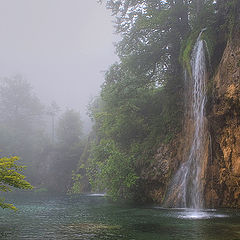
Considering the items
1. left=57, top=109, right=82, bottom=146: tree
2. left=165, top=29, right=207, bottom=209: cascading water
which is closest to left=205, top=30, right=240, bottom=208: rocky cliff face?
left=165, top=29, right=207, bottom=209: cascading water

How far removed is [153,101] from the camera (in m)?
28.7

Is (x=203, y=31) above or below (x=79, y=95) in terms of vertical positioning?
below

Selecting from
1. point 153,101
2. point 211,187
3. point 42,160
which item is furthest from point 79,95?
point 211,187

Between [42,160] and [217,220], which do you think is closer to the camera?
[217,220]

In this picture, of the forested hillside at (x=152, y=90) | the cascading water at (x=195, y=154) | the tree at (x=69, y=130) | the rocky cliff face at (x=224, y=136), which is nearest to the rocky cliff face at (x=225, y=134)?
the rocky cliff face at (x=224, y=136)

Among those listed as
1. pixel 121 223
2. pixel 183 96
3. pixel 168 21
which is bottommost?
pixel 121 223

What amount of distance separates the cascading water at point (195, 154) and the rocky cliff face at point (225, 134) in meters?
0.64

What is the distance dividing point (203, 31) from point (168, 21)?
4.63 metres

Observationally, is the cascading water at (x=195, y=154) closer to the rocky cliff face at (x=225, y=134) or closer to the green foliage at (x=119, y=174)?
the rocky cliff face at (x=225, y=134)

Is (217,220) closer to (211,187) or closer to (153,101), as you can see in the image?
(211,187)

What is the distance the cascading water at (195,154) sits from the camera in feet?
63.0

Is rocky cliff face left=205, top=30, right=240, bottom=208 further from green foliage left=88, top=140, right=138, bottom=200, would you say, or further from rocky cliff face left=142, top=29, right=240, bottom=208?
green foliage left=88, top=140, right=138, bottom=200

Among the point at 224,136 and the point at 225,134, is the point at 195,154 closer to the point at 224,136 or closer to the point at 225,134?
the point at 224,136

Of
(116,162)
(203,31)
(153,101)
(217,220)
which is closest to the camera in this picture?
(217,220)
